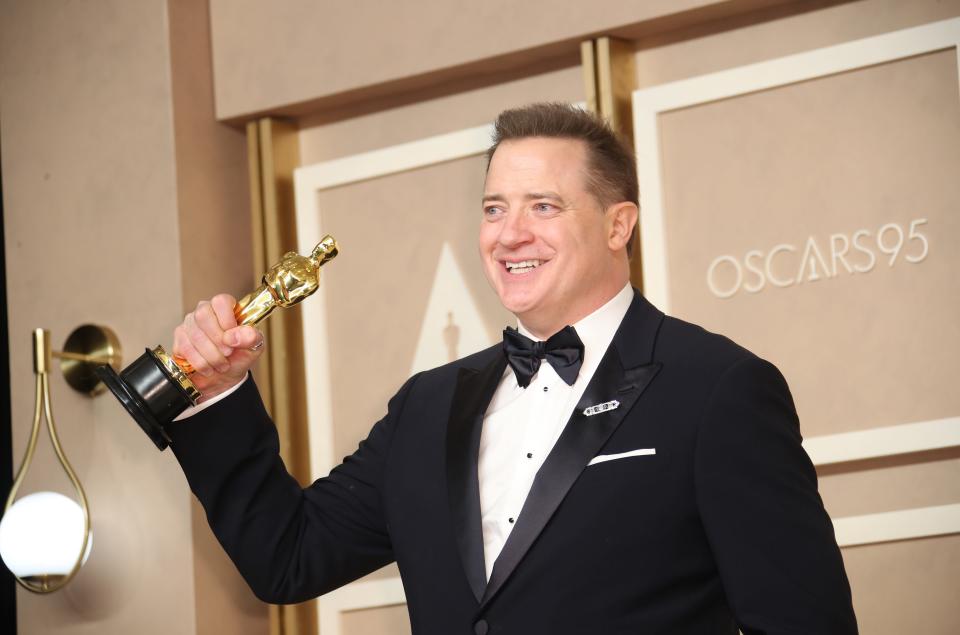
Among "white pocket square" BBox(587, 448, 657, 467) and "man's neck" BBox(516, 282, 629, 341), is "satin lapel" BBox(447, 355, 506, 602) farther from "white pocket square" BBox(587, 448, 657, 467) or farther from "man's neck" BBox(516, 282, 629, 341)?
"white pocket square" BBox(587, 448, 657, 467)

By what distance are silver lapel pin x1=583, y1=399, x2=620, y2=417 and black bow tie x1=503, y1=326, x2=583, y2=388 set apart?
0.11 meters

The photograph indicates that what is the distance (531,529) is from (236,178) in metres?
1.83

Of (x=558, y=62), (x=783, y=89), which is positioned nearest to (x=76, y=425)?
(x=558, y=62)

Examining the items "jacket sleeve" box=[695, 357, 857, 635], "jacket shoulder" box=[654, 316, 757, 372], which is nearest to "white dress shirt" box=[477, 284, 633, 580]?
"jacket shoulder" box=[654, 316, 757, 372]

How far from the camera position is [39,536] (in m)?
2.76

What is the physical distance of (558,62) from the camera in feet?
9.25

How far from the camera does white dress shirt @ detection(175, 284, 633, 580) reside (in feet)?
5.66

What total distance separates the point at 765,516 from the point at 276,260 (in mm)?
1820

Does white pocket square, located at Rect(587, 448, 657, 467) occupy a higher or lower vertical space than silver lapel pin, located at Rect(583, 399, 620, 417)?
lower

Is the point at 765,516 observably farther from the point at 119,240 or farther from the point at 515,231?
the point at 119,240

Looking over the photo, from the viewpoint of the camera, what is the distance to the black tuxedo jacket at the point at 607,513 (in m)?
1.54

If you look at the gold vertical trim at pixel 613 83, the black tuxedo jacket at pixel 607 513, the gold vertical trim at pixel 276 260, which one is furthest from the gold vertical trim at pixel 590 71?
the black tuxedo jacket at pixel 607 513

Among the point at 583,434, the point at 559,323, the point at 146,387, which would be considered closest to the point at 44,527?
the point at 146,387

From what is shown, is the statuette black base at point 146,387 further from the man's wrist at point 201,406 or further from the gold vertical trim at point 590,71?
the gold vertical trim at point 590,71
